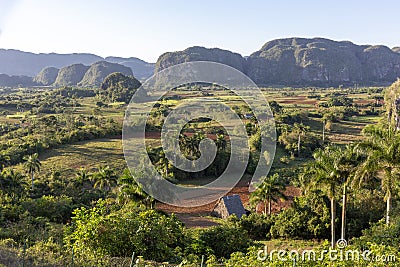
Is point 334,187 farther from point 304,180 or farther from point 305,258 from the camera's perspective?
point 305,258

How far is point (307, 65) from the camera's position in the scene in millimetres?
163375

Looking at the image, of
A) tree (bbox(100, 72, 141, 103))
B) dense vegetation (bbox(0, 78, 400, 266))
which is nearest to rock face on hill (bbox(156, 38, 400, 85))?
tree (bbox(100, 72, 141, 103))

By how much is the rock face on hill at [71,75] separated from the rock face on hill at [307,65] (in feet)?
162

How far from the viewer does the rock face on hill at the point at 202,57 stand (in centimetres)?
14062

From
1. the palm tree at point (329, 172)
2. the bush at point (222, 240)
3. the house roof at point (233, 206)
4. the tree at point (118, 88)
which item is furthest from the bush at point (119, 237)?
the tree at point (118, 88)

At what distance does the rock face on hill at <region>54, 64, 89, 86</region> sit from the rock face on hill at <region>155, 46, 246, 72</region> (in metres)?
48.9

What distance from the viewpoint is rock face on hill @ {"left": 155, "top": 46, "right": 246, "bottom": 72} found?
14062 cm

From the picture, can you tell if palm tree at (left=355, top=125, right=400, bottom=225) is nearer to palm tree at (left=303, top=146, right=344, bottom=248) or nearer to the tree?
palm tree at (left=303, top=146, right=344, bottom=248)

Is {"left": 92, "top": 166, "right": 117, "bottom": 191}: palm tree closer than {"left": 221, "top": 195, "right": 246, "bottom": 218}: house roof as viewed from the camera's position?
No

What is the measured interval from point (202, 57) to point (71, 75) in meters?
73.7

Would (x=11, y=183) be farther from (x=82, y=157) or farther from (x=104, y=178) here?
(x=82, y=157)

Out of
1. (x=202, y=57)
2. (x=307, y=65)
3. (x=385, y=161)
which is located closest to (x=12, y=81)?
(x=202, y=57)

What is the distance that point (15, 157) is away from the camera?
29.6 meters

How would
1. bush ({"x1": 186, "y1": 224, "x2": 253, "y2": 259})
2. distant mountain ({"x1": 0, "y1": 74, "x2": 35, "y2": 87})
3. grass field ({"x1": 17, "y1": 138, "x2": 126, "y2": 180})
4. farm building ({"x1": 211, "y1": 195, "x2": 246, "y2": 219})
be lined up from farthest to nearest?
distant mountain ({"x1": 0, "y1": 74, "x2": 35, "y2": 87}), grass field ({"x1": 17, "y1": 138, "x2": 126, "y2": 180}), farm building ({"x1": 211, "y1": 195, "x2": 246, "y2": 219}), bush ({"x1": 186, "y1": 224, "x2": 253, "y2": 259})
